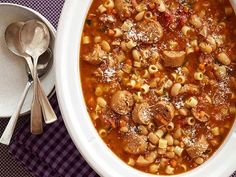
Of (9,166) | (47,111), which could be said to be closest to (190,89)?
(47,111)

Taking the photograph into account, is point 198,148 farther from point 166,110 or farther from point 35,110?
point 35,110

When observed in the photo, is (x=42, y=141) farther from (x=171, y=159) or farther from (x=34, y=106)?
(x=171, y=159)

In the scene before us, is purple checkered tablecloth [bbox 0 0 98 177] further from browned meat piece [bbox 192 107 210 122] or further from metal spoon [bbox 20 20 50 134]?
browned meat piece [bbox 192 107 210 122]

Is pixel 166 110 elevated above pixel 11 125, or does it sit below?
above

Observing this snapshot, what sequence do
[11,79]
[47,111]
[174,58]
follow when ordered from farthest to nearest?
[11,79] → [47,111] → [174,58]

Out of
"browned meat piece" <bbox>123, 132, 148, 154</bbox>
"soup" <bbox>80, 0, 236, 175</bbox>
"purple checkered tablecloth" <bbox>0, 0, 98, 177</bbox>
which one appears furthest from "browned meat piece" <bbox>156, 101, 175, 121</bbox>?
"purple checkered tablecloth" <bbox>0, 0, 98, 177</bbox>

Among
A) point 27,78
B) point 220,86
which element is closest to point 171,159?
point 220,86

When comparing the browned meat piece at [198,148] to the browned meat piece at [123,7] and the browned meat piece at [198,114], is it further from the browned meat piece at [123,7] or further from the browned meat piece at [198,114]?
the browned meat piece at [123,7]

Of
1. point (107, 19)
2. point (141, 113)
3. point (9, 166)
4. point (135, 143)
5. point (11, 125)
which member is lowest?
point (9, 166)
